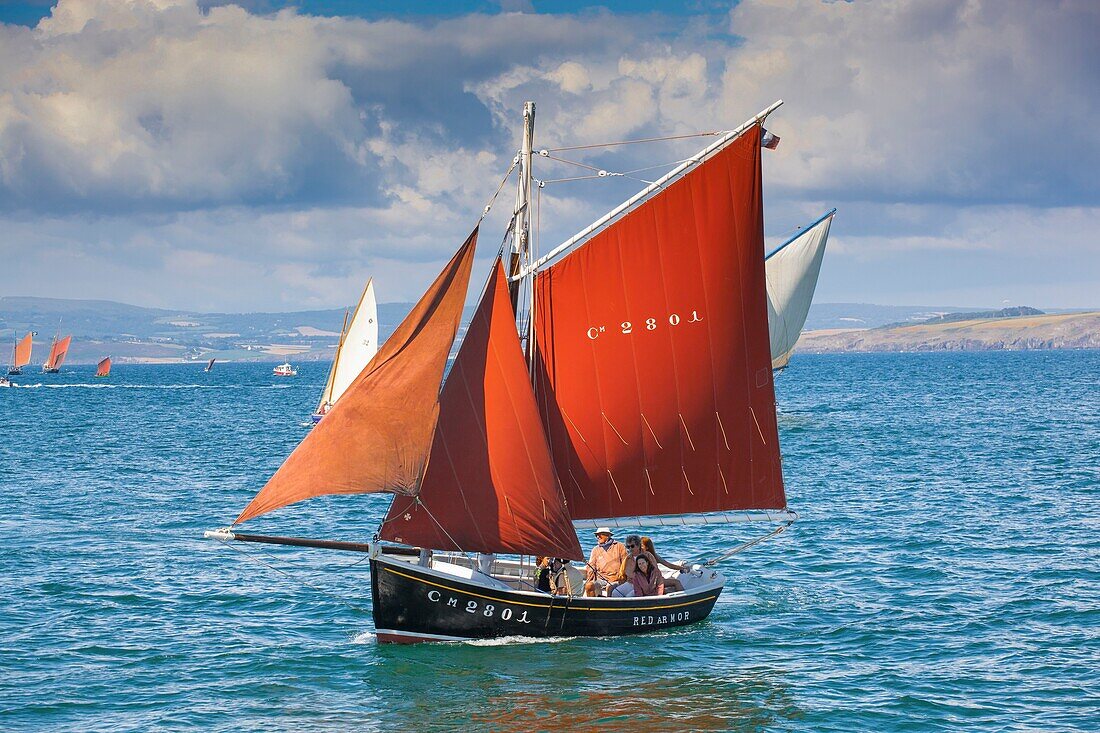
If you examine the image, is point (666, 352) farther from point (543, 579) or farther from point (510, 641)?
point (510, 641)

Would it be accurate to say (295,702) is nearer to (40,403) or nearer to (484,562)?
(484,562)

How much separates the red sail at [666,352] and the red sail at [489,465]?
149cm

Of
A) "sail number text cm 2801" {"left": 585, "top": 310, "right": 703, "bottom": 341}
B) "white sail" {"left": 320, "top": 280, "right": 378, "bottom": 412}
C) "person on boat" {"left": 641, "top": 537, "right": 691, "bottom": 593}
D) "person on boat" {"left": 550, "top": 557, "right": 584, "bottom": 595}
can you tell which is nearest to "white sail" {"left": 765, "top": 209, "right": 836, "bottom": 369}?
"white sail" {"left": 320, "top": 280, "right": 378, "bottom": 412}

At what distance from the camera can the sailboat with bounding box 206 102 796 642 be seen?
23.5 meters

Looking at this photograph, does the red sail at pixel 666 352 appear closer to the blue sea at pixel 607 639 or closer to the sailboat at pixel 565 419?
the sailboat at pixel 565 419

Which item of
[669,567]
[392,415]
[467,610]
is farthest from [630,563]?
[392,415]

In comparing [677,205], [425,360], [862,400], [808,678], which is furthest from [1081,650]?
[862,400]

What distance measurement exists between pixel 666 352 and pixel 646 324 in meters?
0.77

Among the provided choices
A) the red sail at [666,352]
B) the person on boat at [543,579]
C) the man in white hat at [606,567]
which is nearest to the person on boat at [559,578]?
the person on boat at [543,579]

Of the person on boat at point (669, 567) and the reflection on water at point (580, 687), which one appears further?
the person on boat at point (669, 567)

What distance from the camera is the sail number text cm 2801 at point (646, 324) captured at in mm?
26078

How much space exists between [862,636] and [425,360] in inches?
440

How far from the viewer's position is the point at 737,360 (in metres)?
27.0

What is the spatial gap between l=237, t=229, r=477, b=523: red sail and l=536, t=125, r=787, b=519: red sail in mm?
2898
